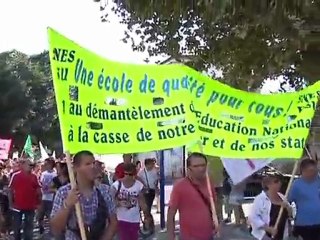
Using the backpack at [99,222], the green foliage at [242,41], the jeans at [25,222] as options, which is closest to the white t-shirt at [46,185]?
the jeans at [25,222]

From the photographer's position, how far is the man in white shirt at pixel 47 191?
619 inches

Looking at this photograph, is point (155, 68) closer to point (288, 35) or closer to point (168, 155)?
point (288, 35)

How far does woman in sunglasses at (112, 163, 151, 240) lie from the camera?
385 inches

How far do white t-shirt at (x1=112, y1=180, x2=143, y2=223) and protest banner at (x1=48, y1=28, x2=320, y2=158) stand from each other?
2.07m

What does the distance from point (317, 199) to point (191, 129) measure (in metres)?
2.38

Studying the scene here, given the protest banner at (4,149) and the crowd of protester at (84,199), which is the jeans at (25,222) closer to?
the crowd of protester at (84,199)

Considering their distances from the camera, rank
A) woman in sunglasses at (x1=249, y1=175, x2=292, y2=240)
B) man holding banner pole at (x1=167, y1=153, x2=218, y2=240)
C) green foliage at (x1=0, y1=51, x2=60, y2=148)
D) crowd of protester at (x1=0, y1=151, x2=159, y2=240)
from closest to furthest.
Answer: crowd of protester at (x1=0, y1=151, x2=159, y2=240)
man holding banner pole at (x1=167, y1=153, x2=218, y2=240)
woman in sunglasses at (x1=249, y1=175, x2=292, y2=240)
green foliage at (x1=0, y1=51, x2=60, y2=148)

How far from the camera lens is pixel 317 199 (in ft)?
29.7

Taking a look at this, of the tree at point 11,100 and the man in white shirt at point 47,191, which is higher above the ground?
the tree at point 11,100

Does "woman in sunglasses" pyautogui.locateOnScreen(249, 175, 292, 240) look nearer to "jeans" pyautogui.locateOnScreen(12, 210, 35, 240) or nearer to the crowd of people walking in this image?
the crowd of people walking

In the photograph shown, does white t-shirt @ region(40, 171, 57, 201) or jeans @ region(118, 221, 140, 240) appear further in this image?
white t-shirt @ region(40, 171, 57, 201)

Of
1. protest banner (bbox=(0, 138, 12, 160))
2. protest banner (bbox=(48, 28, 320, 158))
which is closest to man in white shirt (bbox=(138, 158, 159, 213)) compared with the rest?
protest banner (bbox=(48, 28, 320, 158))

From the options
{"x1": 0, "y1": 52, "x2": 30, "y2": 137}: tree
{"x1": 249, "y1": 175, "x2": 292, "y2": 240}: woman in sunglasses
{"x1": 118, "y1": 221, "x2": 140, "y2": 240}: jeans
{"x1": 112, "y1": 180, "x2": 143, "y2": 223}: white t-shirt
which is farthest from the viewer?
{"x1": 0, "y1": 52, "x2": 30, "y2": 137}: tree

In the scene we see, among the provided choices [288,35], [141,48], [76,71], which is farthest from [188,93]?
[141,48]
